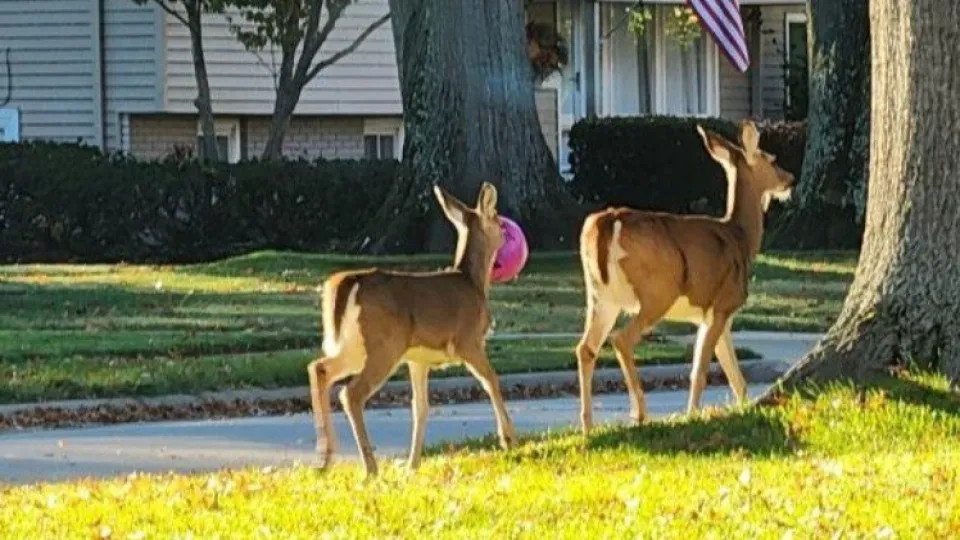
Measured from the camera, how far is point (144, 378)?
16.5 meters

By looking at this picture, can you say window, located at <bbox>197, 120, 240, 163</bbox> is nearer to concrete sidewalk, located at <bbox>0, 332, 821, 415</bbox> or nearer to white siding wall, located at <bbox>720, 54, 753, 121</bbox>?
white siding wall, located at <bbox>720, 54, 753, 121</bbox>

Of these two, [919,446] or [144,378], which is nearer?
[919,446]

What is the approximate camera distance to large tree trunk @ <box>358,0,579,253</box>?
2717 cm

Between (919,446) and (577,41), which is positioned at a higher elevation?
(577,41)

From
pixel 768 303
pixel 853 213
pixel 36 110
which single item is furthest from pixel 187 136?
pixel 768 303

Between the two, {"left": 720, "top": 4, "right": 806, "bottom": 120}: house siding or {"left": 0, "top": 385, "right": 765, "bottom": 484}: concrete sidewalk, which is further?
{"left": 720, "top": 4, "right": 806, "bottom": 120}: house siding

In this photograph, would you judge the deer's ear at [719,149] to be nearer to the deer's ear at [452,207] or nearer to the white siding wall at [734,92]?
the deer's ear at [452,207]

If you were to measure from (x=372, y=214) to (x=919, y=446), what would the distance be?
19811mm

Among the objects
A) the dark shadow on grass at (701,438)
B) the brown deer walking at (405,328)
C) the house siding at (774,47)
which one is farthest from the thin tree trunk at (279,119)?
the brown deer walking at (405,328)

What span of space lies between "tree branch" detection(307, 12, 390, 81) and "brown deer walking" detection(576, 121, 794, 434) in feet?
72.7

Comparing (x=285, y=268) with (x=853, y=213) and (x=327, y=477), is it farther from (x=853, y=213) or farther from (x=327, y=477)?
(x=327, y=477)

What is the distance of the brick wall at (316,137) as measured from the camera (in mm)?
38719

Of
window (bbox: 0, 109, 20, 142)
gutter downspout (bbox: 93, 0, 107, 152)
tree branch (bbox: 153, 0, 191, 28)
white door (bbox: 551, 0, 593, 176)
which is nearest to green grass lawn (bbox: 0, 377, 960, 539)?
tree branch (bbox: 153, 0, 191, 28)

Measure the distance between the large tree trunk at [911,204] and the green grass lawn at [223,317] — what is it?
5146 mm
